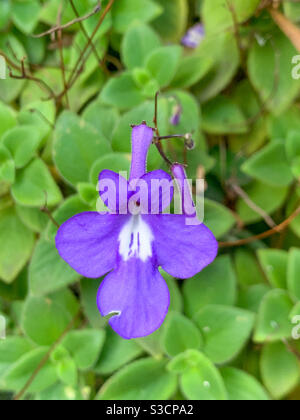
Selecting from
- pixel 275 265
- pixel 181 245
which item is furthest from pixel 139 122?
pixel 275 265

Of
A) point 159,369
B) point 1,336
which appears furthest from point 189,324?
point 1,336

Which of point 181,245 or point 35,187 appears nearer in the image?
point 181,245

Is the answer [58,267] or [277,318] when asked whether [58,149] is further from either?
[277,318]

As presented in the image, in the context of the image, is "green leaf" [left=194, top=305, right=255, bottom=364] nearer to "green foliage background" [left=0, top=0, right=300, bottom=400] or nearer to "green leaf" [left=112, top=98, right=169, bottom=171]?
"green foliage background" [left=0, top=0, right=300, bottom=400]

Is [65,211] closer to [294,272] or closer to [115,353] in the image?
[115,353]

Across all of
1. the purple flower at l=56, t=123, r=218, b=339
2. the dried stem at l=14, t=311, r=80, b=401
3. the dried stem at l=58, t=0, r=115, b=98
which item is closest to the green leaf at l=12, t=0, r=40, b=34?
the dried stem at l=58, t=0, r=115, b=98

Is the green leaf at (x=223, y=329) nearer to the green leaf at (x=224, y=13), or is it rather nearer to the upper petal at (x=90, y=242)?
the upper petal at (x=90, y=242)
